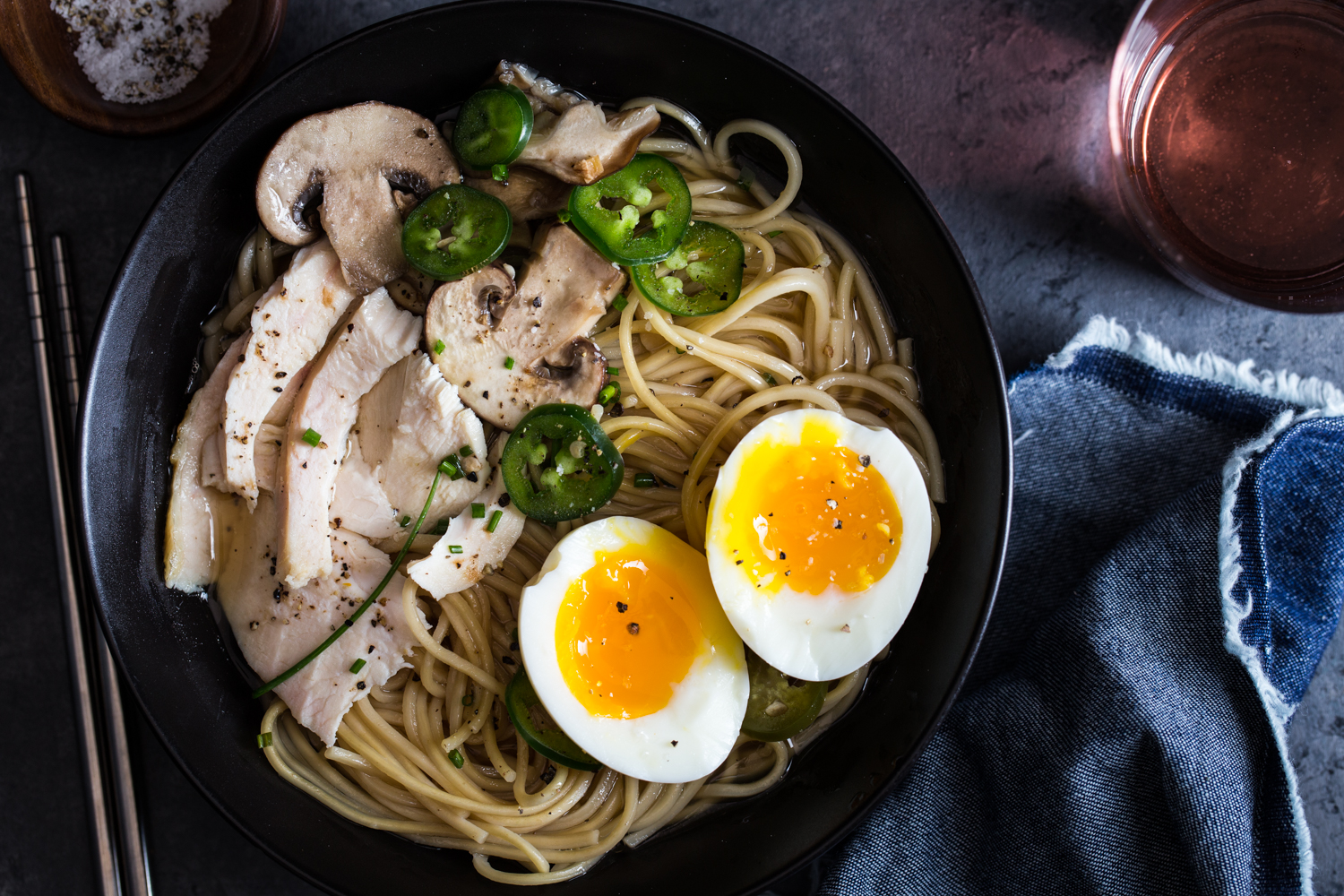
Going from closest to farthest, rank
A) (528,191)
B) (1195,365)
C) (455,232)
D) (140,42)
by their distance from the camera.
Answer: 1. (455,232)
2. (528,191)
3. (140,42)
4. (1195,365)

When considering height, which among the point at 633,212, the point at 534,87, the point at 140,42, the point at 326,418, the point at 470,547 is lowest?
the point at 470,547

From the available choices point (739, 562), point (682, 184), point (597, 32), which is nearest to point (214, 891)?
point (739, 562)

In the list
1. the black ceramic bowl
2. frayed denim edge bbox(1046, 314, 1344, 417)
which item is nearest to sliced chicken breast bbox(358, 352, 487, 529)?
the black ceramic bowl

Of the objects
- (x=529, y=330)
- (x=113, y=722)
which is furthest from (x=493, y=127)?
(x=113, y=722)

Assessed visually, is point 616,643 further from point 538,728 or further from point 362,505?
point 362,505

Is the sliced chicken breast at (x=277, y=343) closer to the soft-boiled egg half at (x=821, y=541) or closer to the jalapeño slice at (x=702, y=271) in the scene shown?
the jalapeño slice at (x=702, y=271)

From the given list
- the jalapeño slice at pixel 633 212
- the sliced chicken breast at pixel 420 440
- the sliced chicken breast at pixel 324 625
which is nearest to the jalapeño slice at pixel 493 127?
the jalapeño slice at pixel 633 212
